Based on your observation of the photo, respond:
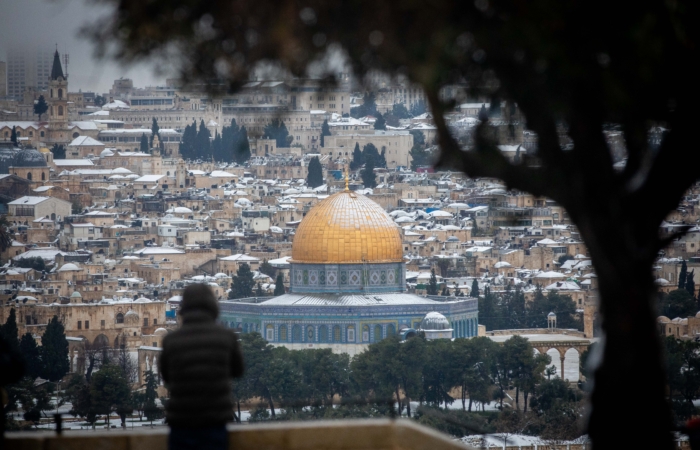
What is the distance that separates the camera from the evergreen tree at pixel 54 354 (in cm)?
5347

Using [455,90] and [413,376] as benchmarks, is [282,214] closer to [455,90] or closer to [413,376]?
[413,376]

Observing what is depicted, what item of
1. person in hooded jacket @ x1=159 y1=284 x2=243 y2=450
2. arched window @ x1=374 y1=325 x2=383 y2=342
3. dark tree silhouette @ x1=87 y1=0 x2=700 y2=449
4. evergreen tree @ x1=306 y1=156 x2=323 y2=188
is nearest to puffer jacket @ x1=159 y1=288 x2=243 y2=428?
person in hooded jacket @ x1=159 y1=284 x2=243 y2=450

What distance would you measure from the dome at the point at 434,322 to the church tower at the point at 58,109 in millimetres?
101434

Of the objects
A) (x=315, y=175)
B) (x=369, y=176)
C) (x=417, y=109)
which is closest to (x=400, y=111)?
(x=417, y=109)

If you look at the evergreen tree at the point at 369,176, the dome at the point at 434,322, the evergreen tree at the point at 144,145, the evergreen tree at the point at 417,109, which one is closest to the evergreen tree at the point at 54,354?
the dome at the point at 434,322

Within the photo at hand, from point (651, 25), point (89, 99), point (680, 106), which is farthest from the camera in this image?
point (89, 99)

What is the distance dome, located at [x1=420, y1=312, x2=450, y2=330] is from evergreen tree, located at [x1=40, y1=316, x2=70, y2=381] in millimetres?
10445

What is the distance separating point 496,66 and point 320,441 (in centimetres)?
267

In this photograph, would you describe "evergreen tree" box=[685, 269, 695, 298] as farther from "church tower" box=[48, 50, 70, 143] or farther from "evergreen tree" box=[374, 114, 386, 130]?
"church tower" box=[48, 50, 70, 143]

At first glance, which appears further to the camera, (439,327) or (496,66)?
(439,327)

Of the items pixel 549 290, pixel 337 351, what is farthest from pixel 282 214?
pixel 337 351

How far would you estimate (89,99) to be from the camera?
190m

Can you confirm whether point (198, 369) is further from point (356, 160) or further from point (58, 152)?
point (58, 152)

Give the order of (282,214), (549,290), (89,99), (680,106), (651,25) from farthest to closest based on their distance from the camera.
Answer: (89,99)
(282,214)
(549,290)
(680,106)
(651,25)
